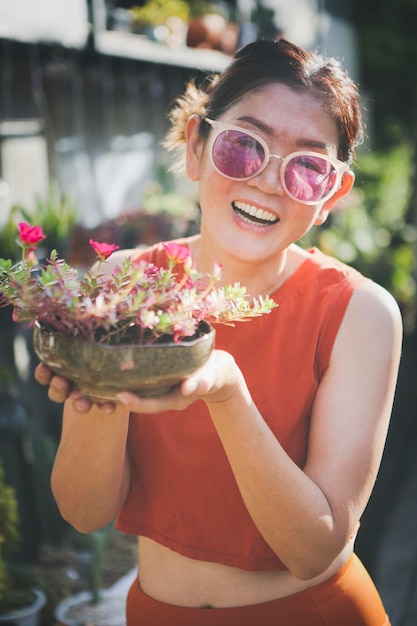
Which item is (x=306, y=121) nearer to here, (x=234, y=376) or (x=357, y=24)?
(x=234, y=376)

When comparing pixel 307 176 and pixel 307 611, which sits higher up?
pixel 307 176

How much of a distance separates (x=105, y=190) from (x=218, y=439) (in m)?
5.37

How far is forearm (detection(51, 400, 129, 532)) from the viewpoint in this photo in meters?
1.56

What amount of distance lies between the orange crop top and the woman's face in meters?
0.17

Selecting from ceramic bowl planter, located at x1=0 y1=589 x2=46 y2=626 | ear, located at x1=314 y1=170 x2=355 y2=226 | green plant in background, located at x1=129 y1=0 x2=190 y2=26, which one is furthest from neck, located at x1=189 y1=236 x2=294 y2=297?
green plant in background, located at x1=129 y1=0 x2=190 y2=26

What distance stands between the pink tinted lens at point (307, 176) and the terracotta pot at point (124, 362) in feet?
1.87

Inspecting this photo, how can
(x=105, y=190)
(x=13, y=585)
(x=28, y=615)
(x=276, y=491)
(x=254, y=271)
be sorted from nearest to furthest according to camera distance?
(x=276, y=491) → (x=254, y=271) → (x=28, y=615) → (x=13, y=585) → (x=105, y=190)

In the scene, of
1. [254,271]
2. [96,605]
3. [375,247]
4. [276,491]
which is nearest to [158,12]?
[375,247]

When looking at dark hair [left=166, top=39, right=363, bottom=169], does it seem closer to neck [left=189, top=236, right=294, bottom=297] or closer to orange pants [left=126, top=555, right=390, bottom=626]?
neck [left=189, top=236, right=294, bottom=297]

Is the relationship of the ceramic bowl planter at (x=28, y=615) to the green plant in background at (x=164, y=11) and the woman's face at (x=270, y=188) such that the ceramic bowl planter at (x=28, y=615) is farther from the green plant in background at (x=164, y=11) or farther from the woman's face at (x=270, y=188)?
the green plant in background at (x=164, y=11)

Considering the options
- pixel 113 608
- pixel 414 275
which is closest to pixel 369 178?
pixel 414 275

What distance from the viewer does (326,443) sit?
1554 mm

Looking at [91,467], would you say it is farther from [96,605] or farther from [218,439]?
[96,605]

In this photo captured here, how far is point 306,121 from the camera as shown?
1.65 meters
